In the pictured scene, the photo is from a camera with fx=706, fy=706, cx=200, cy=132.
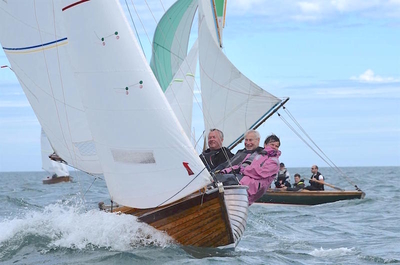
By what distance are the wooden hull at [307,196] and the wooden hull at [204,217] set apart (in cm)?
1231

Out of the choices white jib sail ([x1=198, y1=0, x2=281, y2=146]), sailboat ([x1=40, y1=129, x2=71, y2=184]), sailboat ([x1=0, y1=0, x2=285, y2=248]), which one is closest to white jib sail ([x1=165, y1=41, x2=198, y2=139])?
white jib sail ([x1=198, y1=0, x2=281, y2=146])

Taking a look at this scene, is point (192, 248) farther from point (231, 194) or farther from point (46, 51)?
→ point (46, 51)

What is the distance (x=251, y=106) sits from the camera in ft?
60.1

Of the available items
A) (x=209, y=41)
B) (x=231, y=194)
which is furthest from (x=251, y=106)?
(x=231, y=194)

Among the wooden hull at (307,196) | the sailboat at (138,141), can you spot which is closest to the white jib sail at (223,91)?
the wooden hull at (307,196)

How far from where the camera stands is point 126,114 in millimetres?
9219

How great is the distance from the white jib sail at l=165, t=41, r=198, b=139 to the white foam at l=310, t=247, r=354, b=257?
989 centimetres

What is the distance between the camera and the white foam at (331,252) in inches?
403

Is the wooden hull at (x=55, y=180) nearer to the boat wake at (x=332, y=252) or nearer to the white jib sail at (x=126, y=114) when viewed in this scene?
the boat wake at (x=332, y=252)

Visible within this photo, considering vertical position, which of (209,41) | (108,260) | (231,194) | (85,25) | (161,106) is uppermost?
(209,41)

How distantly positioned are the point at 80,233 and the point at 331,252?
3.69m

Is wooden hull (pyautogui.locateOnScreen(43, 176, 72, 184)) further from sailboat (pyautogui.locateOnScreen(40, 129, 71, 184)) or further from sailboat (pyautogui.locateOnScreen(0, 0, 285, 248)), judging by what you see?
sailboat (pyautogui.locateOnScreen(0, 0, 285, 248))

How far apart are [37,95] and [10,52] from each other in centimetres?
89

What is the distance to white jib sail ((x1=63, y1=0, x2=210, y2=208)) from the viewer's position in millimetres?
9117
